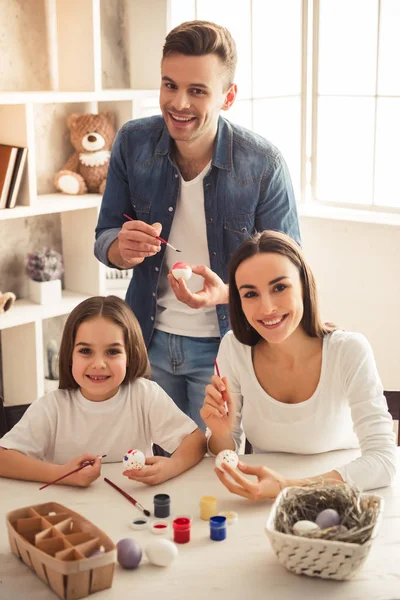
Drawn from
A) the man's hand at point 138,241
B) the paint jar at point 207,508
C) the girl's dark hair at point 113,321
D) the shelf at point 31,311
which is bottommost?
the shelf at point 31,311

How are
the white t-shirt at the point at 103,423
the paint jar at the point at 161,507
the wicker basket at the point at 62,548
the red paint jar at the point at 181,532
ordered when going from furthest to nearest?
the white t-shirt at the point at 103,423 → the paint jar at the point at 161,507 → the red paint jar at the point at 181,532 → the wicker basket at the point at 62,548

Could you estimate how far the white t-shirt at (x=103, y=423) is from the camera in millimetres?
2016

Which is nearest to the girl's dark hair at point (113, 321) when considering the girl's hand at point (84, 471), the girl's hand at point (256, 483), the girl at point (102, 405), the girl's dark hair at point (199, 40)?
the girl at point (102, 405)

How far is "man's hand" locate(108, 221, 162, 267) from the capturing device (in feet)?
7.13

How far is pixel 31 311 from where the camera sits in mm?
3506

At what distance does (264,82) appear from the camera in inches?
145

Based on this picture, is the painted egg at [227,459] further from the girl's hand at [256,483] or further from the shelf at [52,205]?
the shelf at [52,205]

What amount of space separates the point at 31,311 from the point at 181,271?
4.83 feet

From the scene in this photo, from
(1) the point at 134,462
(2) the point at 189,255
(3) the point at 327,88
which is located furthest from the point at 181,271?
(3) the point at 327,88

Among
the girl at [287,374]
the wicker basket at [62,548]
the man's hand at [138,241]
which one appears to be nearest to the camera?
the wicker basket at [62,548]

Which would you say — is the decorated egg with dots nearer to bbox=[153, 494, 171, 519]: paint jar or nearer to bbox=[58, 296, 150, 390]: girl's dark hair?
bbox=[153, 494, 171, 519]: paint jar

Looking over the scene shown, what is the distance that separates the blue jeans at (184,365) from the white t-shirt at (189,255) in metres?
0.03

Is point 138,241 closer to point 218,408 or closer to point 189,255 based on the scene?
point 189,255

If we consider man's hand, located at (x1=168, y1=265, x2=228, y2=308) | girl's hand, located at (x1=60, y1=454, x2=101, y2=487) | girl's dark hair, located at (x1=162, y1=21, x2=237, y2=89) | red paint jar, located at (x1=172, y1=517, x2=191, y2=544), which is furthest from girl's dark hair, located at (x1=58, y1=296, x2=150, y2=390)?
girl's dark hair, located at (x1=162, y1=21, x2=237, y2=89)
